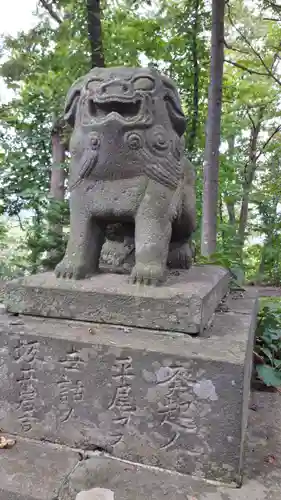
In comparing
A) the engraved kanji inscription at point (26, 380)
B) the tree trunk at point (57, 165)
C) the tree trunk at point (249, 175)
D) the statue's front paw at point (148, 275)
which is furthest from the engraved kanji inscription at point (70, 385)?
the tree trunk at point (249, 175)

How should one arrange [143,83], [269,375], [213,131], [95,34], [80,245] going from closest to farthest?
[143,83]
[80,245]
[269,375]
[95,34]
[213,131]

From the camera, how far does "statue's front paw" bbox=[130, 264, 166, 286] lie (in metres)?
1.61

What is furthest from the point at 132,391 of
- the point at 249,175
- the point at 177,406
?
the point at 249,175

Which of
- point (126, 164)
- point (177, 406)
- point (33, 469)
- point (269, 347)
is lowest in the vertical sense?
point (33, 469)

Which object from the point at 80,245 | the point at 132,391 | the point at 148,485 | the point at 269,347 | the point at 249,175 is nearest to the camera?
the point at 148,485

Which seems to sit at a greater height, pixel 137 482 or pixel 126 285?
pixel 126 285

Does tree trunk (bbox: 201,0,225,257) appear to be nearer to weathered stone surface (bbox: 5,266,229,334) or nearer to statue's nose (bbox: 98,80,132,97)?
weathered stone surface (bbox: 5,266,229,334)

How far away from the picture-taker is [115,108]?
66.0 inches

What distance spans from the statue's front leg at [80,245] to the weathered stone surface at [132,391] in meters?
0.24

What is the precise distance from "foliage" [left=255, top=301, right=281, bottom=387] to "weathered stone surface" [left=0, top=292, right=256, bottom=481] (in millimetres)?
646

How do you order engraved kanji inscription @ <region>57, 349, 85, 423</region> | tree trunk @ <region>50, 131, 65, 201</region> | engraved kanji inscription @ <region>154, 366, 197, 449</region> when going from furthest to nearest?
tree trunk @ <region>50, 131, 65, 201</region> → engraved kanji inscription @ <region>57, 349, 85, 423</region> → engraved kanji inscription @ <region>154, 366, 197, 449</region>

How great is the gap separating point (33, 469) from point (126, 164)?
1.19 metres

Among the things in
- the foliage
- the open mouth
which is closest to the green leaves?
the foliage

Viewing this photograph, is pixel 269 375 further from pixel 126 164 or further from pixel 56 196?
pixel 56 196
